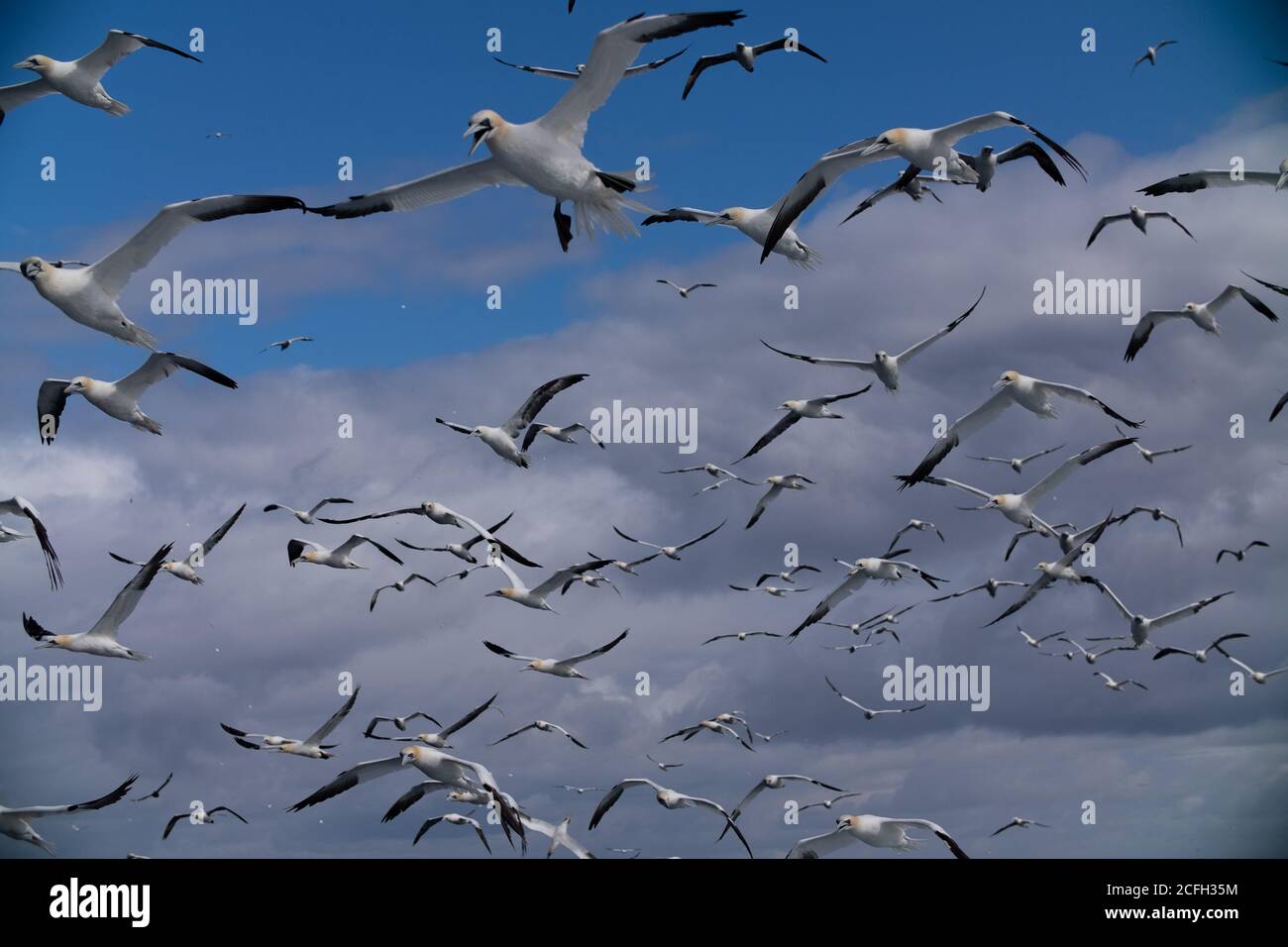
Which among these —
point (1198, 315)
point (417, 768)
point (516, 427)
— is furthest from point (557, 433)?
point (1198, 315)

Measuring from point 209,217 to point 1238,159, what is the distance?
643 inches

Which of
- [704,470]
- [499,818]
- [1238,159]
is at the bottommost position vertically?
[499,818]

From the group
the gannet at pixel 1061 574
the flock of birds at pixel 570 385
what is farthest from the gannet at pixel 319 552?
the gannet at pixel 1061 574

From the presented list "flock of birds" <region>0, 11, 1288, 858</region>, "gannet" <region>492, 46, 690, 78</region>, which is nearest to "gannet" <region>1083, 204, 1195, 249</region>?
"flock of birds" <region>0, 11, 1288, 858</region>

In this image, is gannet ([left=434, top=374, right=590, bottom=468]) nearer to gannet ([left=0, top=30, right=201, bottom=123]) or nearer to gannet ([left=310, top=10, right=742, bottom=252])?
gannet ([left=310, top=10, right=742, bottom=252])

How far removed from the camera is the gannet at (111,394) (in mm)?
19078

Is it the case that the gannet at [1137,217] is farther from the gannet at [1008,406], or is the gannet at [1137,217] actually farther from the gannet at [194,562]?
the gannet at [194,562]

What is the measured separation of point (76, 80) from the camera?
19562 millimetres

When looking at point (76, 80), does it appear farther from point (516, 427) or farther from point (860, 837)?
point (860, 837)

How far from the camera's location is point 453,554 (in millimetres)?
22438

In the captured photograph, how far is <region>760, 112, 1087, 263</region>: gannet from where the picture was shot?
56.4 feet
